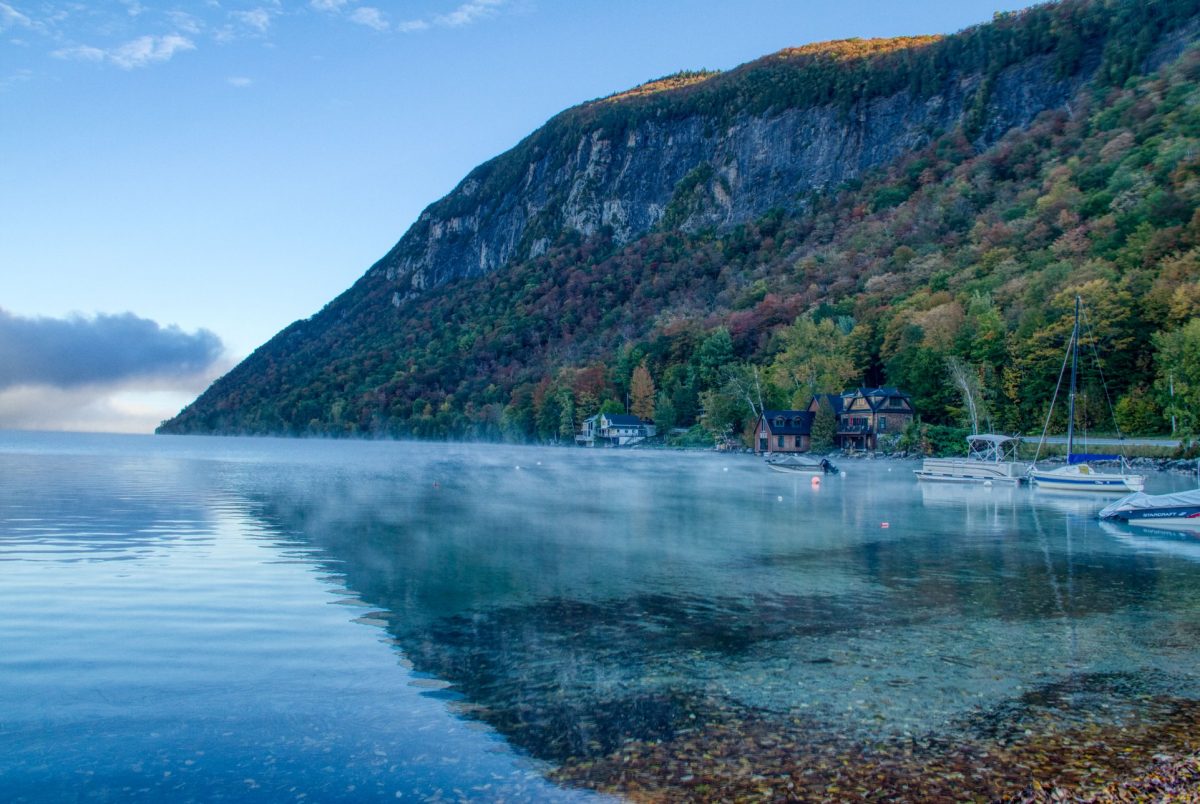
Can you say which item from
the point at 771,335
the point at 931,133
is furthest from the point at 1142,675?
the point at 931,133

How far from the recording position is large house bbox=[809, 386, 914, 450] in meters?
96.4

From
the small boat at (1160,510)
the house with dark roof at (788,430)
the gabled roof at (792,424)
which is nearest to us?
the small boat at (1160,510)

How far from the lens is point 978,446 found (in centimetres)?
8106

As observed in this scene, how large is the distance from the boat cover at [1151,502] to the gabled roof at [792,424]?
71.5 m

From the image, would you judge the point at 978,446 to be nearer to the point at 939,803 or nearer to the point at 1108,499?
the point at 1108,499

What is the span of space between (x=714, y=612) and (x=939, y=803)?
840cm

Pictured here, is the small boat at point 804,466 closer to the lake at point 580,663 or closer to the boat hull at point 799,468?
the boat hull at point 799,468

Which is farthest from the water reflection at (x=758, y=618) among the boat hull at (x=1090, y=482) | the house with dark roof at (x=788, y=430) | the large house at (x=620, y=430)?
the large house at (x=620, y=430)

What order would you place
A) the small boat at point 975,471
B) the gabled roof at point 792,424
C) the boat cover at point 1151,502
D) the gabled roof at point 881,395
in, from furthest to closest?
the gabled roof at point 792,424 → the gabled roof at point 881,395 → the small boat at point 975,471 → the boat cover at point 1151,502

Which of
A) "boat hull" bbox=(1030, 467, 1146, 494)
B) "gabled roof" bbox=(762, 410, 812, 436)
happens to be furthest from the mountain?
"boat hull" bbox=(1030, 467, 1146, 494)

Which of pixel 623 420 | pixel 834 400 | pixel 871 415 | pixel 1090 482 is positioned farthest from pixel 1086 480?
pixel 623 420

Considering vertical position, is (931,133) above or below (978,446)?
above

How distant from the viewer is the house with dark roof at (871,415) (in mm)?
96438

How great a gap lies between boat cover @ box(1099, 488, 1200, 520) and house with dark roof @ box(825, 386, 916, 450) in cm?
6286
